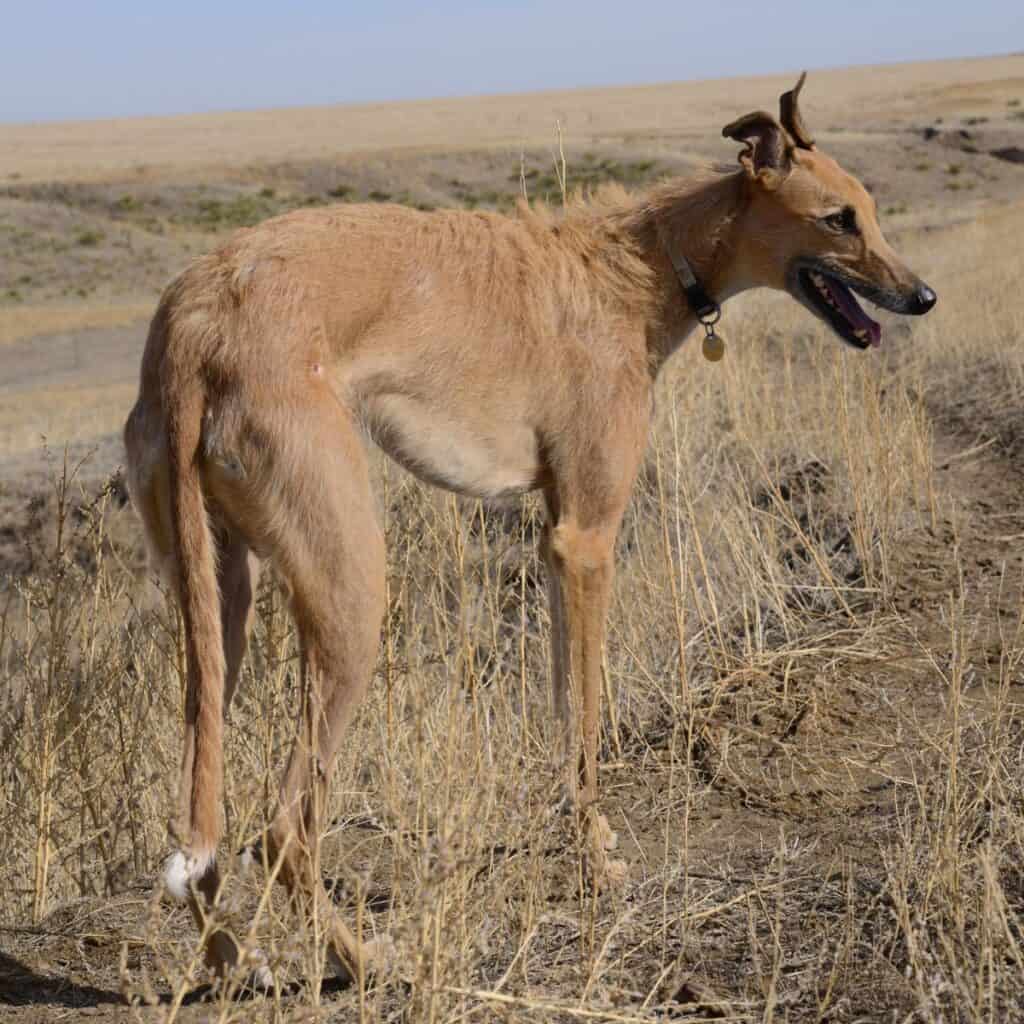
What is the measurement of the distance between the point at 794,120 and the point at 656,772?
2.61m

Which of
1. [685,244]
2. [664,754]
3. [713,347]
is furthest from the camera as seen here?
[664,754]

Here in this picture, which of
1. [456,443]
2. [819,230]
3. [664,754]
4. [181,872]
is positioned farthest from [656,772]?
[181,872]

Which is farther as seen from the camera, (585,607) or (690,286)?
(690,286)

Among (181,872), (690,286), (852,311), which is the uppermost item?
(690,286)

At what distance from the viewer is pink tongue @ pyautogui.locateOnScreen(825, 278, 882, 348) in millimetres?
5535

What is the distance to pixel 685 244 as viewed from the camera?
561 centimetres

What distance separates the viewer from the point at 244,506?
4.08m

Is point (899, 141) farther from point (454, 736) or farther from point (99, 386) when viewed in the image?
point (454, 736)

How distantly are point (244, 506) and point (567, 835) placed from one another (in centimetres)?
165

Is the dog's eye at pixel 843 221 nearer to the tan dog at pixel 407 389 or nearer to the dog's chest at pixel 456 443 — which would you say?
the tan dog at pixel 407 389

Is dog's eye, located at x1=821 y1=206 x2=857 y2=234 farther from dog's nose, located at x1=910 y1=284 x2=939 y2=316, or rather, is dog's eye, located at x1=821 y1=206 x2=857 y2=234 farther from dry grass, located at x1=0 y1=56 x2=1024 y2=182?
dry grass, located at x1=0 y1=56 x2=1024 y2=182

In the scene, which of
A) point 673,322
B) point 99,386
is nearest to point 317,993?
point 673,322

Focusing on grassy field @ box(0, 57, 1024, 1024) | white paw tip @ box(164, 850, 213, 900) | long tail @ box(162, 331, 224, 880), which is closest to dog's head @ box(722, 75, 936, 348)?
grassy field @ box(0, 57, 1024, 1024)

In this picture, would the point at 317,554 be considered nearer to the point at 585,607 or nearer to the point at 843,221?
the point at 585,607
